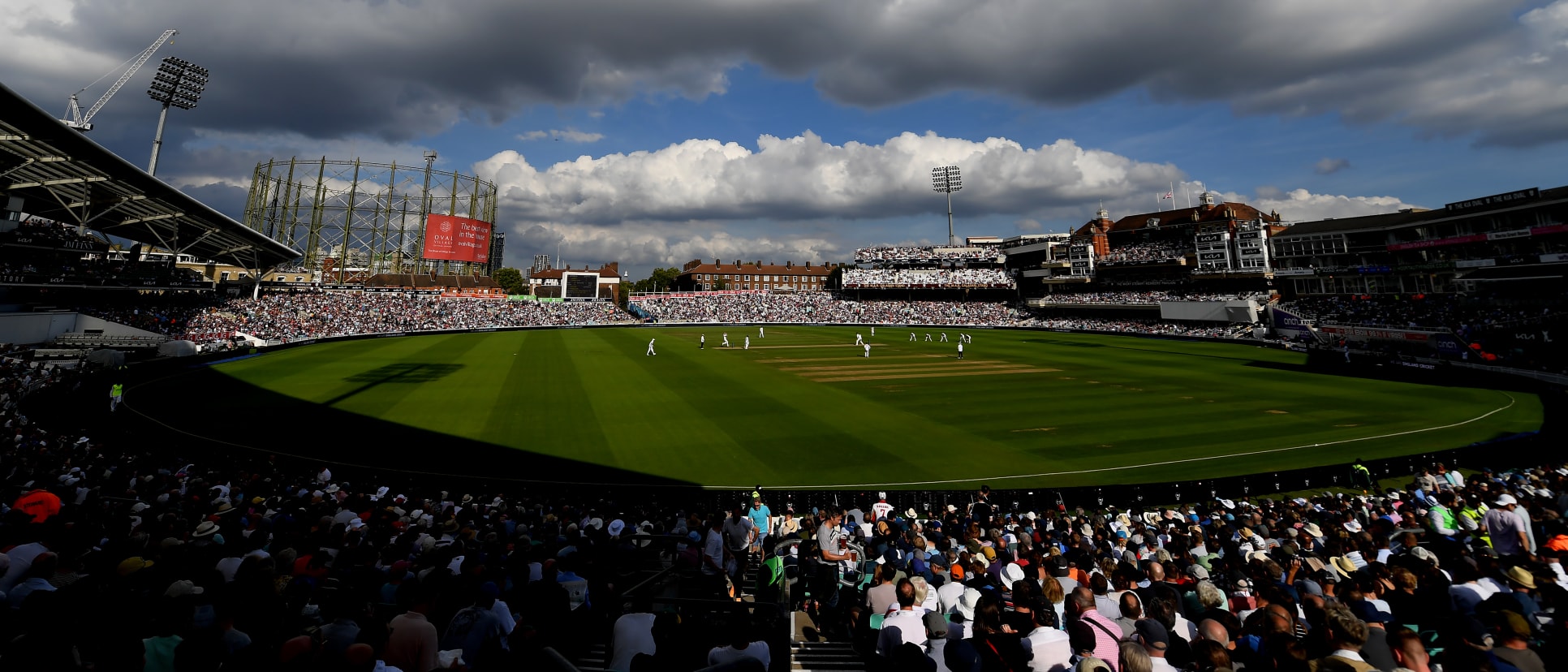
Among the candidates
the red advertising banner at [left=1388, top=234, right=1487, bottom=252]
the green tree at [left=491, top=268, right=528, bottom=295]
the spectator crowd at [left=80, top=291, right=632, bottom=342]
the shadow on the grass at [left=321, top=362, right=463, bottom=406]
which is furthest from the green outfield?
the green tree at [left=491, top=268, right=528, bottom=295]

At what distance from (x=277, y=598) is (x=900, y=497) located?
11390 millimetres

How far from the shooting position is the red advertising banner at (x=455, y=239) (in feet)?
260

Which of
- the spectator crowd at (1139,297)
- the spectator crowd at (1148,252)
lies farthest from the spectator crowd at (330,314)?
the spectator crowd at (1148,252)

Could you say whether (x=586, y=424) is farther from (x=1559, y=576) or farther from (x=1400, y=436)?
(x=1400, y=436)

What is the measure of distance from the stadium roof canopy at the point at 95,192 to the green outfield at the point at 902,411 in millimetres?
11437

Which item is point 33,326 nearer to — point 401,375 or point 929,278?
point 401,375

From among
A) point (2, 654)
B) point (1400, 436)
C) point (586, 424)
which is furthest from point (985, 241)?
point (2, 654)

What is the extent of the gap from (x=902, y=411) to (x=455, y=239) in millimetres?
77647

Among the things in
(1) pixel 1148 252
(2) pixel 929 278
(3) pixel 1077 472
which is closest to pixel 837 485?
(3) pixel 1077 472

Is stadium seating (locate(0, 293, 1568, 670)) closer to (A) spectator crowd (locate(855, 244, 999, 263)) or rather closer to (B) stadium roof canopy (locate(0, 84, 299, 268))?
(B) stadium roof canopy (locate(0, 84, 299, 268))

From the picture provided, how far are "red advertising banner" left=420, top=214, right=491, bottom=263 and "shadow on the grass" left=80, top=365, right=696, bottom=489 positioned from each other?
57660 mm

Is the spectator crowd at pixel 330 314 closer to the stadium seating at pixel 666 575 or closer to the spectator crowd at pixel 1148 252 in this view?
the stadium seating at pixel 666 575

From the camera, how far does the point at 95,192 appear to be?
36.0 meters

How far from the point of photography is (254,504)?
32.4 ft
